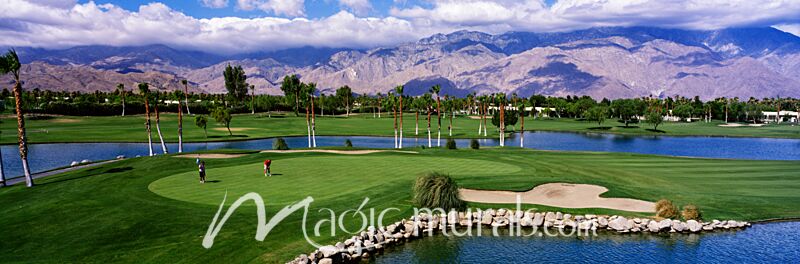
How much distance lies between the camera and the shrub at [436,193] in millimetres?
32406

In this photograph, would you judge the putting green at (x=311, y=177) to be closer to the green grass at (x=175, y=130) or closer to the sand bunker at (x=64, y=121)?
Answer: the green grass at (x=175, y=130)

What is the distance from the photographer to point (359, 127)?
14288cm

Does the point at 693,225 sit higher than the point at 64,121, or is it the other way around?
the point at 64,121

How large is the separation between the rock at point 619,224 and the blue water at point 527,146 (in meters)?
57.0

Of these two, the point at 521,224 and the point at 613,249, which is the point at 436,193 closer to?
the point at 521,224

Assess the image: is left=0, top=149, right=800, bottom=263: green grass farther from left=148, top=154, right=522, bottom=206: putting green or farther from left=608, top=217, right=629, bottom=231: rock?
left=608, top=217, right=629, bottom=231: rock

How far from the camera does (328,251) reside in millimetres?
25766

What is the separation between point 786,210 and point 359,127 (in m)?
115

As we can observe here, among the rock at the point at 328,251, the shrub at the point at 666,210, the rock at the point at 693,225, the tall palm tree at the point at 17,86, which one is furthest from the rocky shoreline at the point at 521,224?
the tall palm tree at the point at 17,86

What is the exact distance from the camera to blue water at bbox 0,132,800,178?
75288mm

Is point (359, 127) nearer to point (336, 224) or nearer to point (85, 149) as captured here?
point (85, 149)

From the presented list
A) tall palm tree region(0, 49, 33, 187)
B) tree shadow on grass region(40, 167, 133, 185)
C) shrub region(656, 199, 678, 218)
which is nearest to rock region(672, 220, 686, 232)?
shrub region(656, 199, 678, 218)

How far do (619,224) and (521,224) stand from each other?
18.5ft

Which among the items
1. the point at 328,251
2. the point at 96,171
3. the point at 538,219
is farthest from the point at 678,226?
the point at 96,171
